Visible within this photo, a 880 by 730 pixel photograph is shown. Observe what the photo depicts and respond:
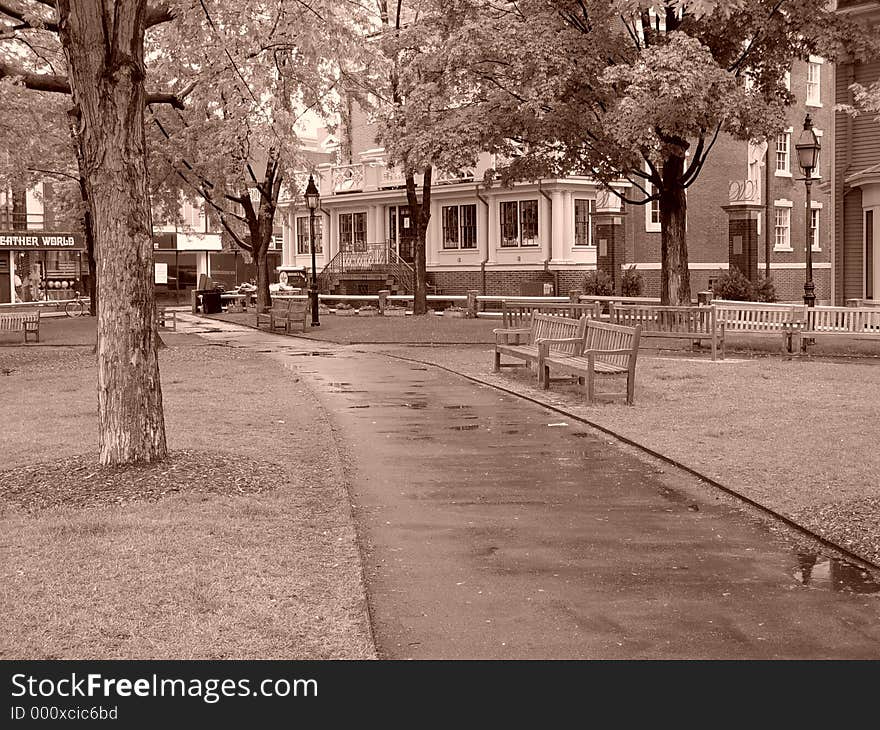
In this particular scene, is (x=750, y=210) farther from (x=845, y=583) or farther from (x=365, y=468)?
(x=845, y=583)

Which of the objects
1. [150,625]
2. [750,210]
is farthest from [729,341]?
[150,625]

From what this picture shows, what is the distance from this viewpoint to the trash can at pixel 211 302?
46844 millimetres

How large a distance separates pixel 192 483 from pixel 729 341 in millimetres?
17638

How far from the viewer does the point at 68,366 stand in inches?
843

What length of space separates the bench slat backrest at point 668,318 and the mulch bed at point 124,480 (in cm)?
1306

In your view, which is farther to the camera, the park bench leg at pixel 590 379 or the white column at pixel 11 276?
the white column at pixel 11 276

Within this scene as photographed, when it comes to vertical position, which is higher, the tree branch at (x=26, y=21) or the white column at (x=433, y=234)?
the tree branch at (x=26, y=21)

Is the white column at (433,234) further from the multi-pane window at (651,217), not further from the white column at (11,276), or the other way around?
the white column at (11,276)

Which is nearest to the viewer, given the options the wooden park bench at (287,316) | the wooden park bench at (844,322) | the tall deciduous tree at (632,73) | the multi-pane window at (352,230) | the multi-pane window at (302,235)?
the wooden park bench at (844,322)

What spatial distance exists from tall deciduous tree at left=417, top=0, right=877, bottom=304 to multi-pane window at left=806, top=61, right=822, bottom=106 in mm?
22646

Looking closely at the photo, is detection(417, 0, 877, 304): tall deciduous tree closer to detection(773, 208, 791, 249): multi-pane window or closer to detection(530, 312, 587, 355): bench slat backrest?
detection(530, 312, 587, 355): bench slat backrest

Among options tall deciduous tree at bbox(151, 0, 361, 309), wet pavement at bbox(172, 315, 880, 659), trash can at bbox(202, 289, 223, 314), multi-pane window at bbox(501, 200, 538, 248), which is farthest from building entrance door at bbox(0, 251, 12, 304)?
wet pavement at bbox(172, 315, 880, 659)

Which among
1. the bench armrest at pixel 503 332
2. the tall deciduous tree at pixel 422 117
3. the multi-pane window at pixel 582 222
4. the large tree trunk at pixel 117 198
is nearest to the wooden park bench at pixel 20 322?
the tall deciduous tree at pixel 422 117

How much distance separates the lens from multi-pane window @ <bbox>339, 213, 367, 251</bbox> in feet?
168
